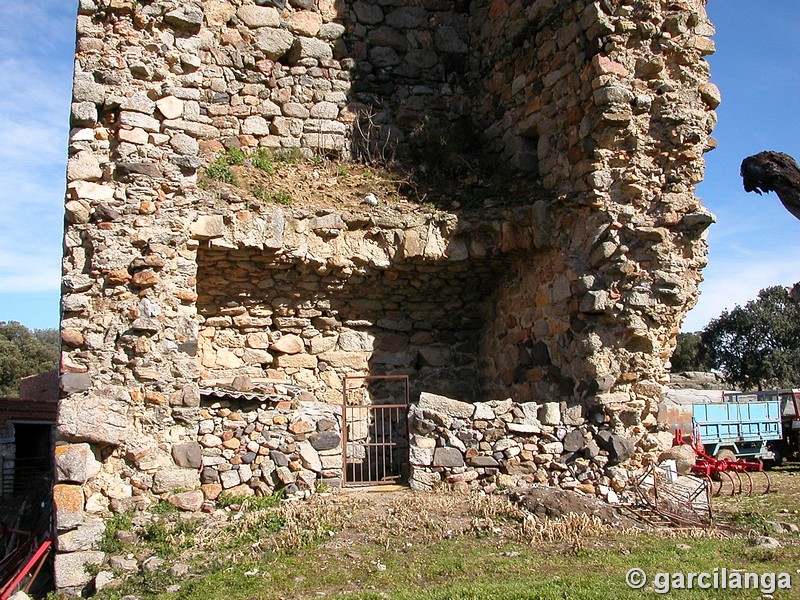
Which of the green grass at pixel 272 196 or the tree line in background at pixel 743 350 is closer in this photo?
the green grass at pixel 272 196

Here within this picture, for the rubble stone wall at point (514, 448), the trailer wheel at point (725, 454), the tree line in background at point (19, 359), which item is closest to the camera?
the rubble stone wall at point (514, 448)

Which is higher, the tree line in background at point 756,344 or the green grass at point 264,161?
the green grass at point 264,161

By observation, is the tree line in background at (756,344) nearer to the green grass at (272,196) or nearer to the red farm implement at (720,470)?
the red farm implement at (720,470)

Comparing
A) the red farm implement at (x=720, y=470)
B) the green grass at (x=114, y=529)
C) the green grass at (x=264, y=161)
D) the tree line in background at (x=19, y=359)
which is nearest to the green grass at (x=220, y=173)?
the green grass at (x=264, y=161)

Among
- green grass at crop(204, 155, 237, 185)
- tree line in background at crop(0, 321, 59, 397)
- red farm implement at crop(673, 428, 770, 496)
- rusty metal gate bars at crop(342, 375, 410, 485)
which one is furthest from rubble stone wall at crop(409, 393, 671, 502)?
tree line in background at crop(0, 321, 59, 397)

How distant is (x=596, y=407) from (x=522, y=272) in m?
2.15

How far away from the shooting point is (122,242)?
7219 mm

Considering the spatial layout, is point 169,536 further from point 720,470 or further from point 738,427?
point 738,427

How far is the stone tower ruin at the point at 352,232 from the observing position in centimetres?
716

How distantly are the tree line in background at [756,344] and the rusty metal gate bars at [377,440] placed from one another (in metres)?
25.1

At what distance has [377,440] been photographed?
913 centimetres

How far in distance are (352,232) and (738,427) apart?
9.94m

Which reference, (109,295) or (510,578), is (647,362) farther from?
(109,295)

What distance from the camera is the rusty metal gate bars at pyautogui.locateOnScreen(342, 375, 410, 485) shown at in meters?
8.19
